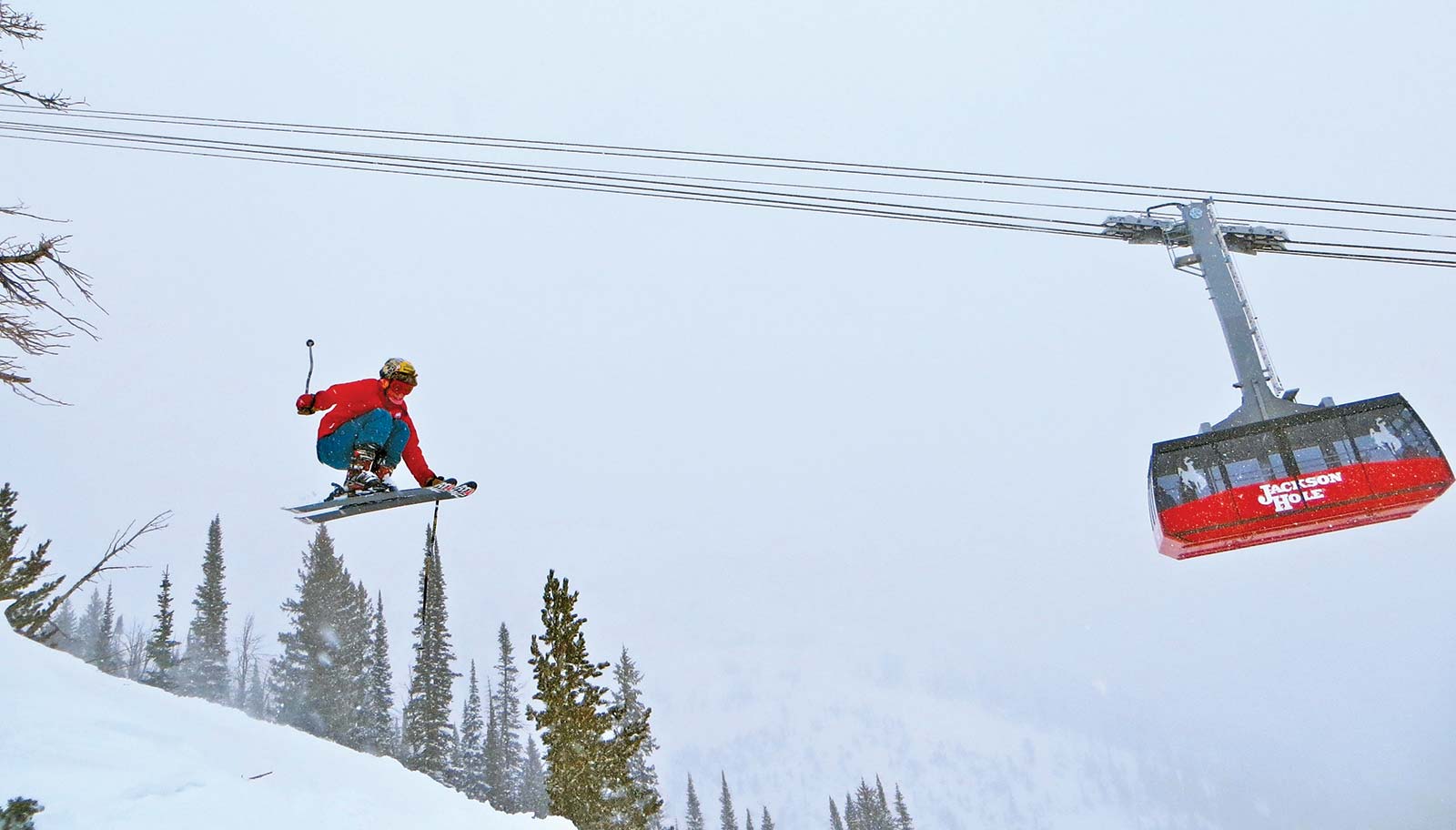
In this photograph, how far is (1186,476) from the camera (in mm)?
19562

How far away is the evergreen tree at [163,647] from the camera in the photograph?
4435cm

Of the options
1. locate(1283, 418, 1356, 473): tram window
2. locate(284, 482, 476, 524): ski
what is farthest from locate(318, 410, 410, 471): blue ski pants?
locate(1283, 418, 1356, 473): tram window

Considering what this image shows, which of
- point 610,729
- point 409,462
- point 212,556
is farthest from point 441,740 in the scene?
point 409,462

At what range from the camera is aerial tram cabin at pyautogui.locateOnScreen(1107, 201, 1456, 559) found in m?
18.5

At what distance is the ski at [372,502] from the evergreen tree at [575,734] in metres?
15.4

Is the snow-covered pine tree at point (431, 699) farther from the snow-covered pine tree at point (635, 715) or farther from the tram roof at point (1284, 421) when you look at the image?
the tram roof at point (1284, 421)

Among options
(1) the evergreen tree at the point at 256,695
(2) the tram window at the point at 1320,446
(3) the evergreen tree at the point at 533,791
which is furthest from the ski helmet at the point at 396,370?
(1) the evergreen tree at the point at 256,695

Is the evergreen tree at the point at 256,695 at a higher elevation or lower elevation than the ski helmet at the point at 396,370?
higher

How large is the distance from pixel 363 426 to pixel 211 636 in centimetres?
5184

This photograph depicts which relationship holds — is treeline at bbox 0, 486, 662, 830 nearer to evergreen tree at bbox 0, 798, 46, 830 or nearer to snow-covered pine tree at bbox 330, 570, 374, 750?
snow-covered pine tree at bbox 330, 570, 374, 750

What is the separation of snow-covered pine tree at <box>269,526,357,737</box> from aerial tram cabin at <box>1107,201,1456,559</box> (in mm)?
40144

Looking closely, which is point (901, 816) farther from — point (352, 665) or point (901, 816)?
point (352, 665)

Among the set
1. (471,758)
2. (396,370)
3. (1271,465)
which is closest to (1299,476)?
(1271,465)

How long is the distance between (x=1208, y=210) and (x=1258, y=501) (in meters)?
6.60
